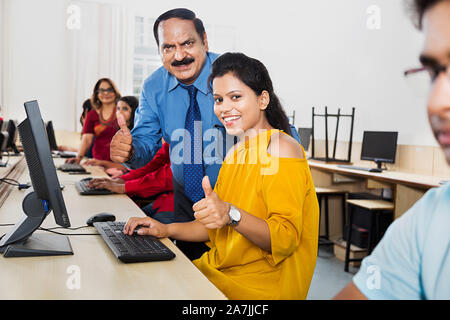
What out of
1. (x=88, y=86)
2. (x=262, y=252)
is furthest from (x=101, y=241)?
(x=88, y=86)

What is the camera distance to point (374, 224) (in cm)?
347

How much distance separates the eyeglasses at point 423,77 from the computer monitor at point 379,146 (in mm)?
3529

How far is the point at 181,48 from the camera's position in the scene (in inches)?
76.2

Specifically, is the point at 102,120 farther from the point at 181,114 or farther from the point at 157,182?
the point at 181,114

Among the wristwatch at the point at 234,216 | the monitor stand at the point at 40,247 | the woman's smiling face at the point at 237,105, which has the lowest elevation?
the monitor stand at the point at 40,247

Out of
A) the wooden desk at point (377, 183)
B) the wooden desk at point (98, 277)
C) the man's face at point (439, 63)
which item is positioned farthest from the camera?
the wooden desk at point (377, 183)

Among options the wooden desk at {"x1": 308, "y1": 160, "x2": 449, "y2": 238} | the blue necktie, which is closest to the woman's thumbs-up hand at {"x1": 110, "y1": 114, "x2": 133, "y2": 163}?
the blue necktie

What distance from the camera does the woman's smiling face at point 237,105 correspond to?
145 centimetres

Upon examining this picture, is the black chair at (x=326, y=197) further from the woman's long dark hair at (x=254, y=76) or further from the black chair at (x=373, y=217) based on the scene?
the woman's long dark hair at (x=254, y=76)

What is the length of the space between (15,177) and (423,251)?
2621 millimetres

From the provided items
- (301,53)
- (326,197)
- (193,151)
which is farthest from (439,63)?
(301,53)

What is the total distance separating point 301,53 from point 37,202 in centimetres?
506


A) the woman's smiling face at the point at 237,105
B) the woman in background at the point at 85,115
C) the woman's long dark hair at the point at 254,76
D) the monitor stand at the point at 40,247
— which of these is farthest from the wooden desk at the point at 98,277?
the woman in background at the point at 85,115

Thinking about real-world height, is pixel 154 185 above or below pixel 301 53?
below
